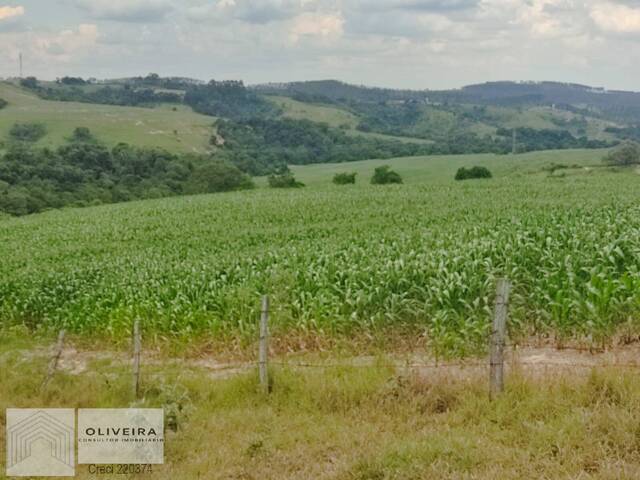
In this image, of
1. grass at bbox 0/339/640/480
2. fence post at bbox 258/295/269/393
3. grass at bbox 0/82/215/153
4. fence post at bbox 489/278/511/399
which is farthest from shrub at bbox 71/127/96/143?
fence post at bbox 489/278/511/399

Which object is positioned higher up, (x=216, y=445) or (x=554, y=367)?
(x=554, y=367)

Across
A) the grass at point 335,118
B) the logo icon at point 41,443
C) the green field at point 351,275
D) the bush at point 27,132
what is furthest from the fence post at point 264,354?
the grass at point 335,118

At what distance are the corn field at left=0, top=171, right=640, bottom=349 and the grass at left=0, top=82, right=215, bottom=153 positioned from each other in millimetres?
104797

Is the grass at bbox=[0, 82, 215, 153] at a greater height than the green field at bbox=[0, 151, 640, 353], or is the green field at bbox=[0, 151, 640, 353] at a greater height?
the grass at bbox=[0, 82, 215, 153]

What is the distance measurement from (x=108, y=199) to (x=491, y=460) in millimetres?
73989

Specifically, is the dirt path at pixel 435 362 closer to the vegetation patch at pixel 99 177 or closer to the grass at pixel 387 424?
the grass at pixel 387 424

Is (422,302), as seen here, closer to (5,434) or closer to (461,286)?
(461,286)

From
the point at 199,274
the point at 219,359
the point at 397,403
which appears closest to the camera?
the point at 397,403

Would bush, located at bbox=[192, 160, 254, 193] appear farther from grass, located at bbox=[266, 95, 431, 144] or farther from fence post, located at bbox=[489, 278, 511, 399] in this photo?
grass, located at bbox=[266, 95, 431, 144]

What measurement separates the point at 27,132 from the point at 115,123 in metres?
18.7

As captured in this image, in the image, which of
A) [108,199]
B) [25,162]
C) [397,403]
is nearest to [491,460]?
[397,403]

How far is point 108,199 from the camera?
7544cm

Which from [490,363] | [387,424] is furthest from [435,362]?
[387,424]

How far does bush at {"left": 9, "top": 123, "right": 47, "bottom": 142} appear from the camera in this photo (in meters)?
128
